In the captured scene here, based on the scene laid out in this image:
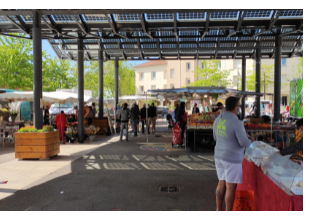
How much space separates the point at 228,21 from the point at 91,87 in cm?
3485

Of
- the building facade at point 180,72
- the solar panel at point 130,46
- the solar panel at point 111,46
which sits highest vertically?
the building facade at point 180,72

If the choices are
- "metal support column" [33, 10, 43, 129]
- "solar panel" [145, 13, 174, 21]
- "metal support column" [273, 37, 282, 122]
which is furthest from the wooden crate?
"metal support column" [273, 37, 282, 122]

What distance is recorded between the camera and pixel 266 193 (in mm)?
3822

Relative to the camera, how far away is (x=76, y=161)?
934 cm

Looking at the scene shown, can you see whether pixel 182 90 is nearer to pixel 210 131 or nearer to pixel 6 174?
pixel 210 131

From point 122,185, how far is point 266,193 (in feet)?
11.7

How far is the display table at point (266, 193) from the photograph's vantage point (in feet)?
9.99

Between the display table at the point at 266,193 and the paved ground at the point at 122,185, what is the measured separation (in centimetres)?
95

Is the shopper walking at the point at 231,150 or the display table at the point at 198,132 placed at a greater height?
the shopper walking at the point at 231,150

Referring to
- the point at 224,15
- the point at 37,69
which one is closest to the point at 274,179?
the point at 37,69

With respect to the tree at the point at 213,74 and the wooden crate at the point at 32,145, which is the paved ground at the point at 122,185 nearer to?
the wooden crate at the point at 32,145

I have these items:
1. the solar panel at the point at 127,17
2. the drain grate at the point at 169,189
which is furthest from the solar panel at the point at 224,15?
the drain grate at the point at 169,189

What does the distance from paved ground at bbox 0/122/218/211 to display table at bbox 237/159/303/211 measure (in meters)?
0.95
